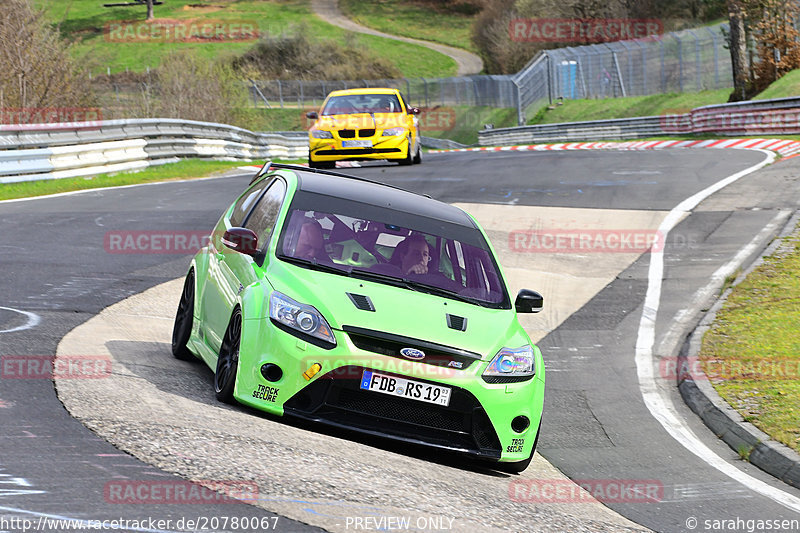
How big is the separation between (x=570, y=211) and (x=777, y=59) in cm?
2698

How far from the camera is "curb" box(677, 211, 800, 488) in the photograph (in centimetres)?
767

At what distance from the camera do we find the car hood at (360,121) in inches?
974

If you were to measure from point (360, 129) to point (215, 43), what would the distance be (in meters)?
78.6

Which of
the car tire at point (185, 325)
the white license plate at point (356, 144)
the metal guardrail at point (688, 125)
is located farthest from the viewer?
the metal guardrail at point (688, 125)

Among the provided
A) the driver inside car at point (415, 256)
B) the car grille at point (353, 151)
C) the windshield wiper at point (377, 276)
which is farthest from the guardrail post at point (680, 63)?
the windshield wiper at point (377, 276)

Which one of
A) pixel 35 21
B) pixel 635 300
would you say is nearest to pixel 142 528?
pixel 635 300

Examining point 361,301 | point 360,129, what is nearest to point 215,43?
point 360,129

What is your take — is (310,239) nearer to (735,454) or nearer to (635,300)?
(735,454)

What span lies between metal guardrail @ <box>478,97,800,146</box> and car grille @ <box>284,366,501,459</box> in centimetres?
2920

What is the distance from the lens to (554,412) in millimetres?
9133

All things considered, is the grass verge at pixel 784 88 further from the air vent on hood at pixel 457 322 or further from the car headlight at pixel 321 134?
the air vent on hood at pixel 457 322

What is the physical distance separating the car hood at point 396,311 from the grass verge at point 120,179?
1305cm

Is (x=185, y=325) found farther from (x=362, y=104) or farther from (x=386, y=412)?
(x=362, y=104)

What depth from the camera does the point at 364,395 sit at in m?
6.60
